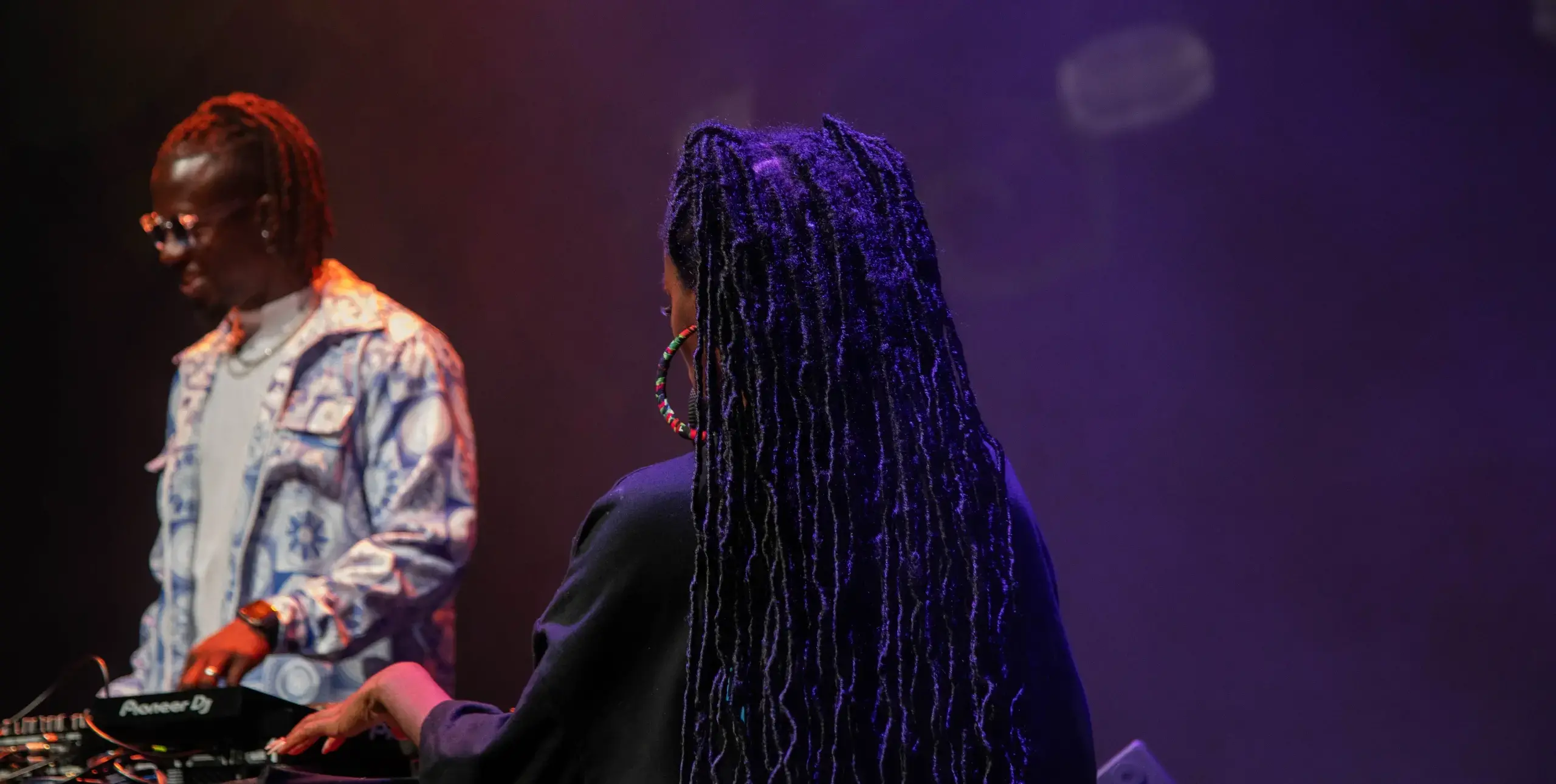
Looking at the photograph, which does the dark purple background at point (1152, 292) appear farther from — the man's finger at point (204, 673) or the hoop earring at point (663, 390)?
the hoop earring at point (663, 390)

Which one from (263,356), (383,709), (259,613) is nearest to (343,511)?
(259,613)

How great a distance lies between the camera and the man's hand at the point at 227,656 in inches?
75.8

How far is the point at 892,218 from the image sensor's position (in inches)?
42.8

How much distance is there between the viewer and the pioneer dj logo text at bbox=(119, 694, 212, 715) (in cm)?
156

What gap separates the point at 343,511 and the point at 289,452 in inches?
5.9

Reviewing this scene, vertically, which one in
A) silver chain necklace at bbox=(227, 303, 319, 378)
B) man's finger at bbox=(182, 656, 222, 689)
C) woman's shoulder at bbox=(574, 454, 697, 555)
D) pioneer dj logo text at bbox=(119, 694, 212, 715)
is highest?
silver chain necklace at bbox=(227, 303, 319, 378)

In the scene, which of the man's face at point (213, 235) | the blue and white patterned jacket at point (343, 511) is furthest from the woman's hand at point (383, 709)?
the man's face at point (213, 235)

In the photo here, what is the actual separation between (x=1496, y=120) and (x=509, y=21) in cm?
213

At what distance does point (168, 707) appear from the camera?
5.20 ft

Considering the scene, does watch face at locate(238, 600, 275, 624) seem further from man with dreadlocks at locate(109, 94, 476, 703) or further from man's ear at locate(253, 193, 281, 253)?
man's ear at locate(253, 193, 281, 253)

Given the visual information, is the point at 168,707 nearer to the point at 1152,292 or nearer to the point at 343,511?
the point at 343,511

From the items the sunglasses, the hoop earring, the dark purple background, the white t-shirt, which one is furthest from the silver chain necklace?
the hoop earring

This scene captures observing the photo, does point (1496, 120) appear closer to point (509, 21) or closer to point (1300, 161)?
point (1300, 161)

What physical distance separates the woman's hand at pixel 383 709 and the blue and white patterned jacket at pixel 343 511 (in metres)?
0.71
